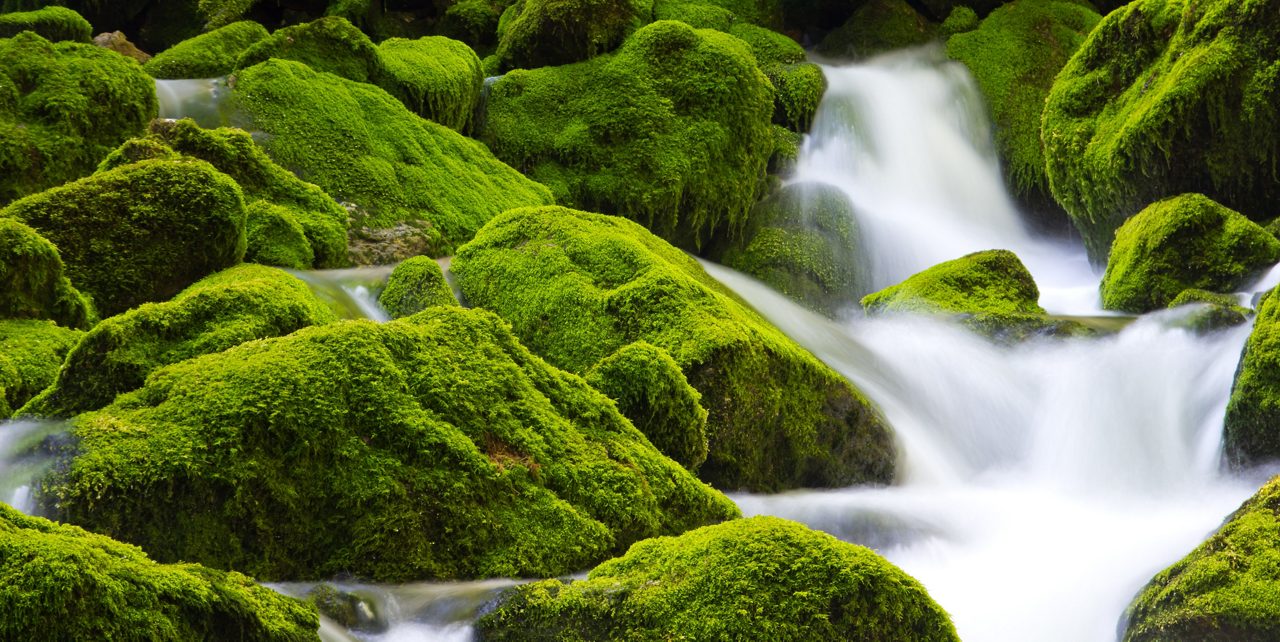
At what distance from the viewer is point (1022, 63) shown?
18125 mm

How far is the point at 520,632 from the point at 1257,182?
10586 mm

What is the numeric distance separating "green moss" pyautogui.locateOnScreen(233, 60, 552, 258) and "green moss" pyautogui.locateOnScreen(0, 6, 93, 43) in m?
2.48

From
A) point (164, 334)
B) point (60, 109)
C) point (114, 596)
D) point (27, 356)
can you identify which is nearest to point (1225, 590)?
point (114, 596)

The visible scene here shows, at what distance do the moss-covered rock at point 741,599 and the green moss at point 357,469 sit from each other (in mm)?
621

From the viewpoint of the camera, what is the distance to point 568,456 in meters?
5.46

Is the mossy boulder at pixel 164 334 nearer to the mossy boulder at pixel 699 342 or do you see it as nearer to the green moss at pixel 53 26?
the mossy boulder at pixel 699 342

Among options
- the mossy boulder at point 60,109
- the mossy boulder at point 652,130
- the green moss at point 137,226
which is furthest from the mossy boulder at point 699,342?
the mossy boulder at point 652,130

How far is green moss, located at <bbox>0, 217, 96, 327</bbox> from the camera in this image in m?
6.50

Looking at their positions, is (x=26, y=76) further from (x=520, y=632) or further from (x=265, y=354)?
(x=520, y=632)

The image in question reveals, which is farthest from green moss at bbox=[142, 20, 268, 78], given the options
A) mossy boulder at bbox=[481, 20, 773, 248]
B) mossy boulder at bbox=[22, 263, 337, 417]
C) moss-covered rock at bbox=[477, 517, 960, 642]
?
moss-covered rock at bbox=[477, 517, 960, 642]

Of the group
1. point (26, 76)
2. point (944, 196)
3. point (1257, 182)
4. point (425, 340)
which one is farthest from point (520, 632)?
point (944, 196)

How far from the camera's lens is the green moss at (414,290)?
25.5ft

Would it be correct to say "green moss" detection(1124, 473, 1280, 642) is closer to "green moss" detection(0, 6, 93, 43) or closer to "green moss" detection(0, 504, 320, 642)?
"green moss" detection(0, 504, 320, 642)

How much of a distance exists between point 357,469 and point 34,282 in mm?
3030
